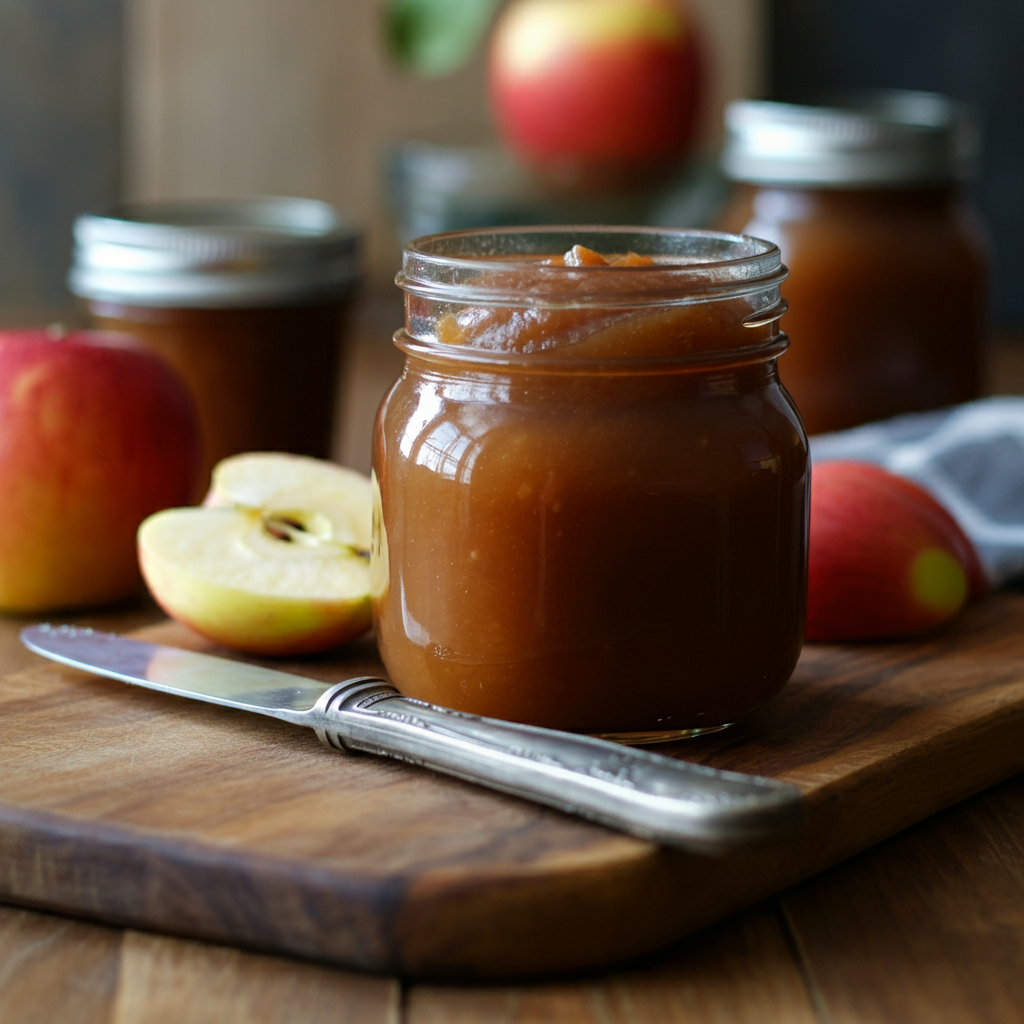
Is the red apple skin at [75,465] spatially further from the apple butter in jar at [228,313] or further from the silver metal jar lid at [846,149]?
the silver metal jar lid at [846,149]

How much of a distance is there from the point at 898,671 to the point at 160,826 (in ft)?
1.57

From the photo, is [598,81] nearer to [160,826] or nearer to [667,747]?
[667,747]

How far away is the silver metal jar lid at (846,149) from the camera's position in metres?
1.40

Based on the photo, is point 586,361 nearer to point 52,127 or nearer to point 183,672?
point 183,672

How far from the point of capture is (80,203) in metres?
2.57

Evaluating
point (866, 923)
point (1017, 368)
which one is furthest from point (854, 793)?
point (1017, 368)

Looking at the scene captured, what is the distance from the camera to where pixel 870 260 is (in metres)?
1.39

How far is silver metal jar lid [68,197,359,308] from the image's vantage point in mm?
1379

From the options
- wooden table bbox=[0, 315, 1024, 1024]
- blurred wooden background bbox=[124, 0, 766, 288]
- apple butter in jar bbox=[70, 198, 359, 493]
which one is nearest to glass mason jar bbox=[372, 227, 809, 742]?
wooden table bbox=[0, 315, 1024, 1024]

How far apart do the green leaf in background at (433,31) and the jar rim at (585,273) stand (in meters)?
1.42

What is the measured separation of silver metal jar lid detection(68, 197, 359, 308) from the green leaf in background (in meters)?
0.87

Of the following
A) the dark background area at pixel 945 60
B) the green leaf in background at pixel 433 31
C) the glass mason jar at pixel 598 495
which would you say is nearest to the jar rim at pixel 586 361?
the glass mason jar at pixel 598 495

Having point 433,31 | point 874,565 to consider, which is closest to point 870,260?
point 874,565

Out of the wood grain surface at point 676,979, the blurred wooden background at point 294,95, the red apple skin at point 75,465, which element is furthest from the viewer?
the blurred wooden background at point 294,95
